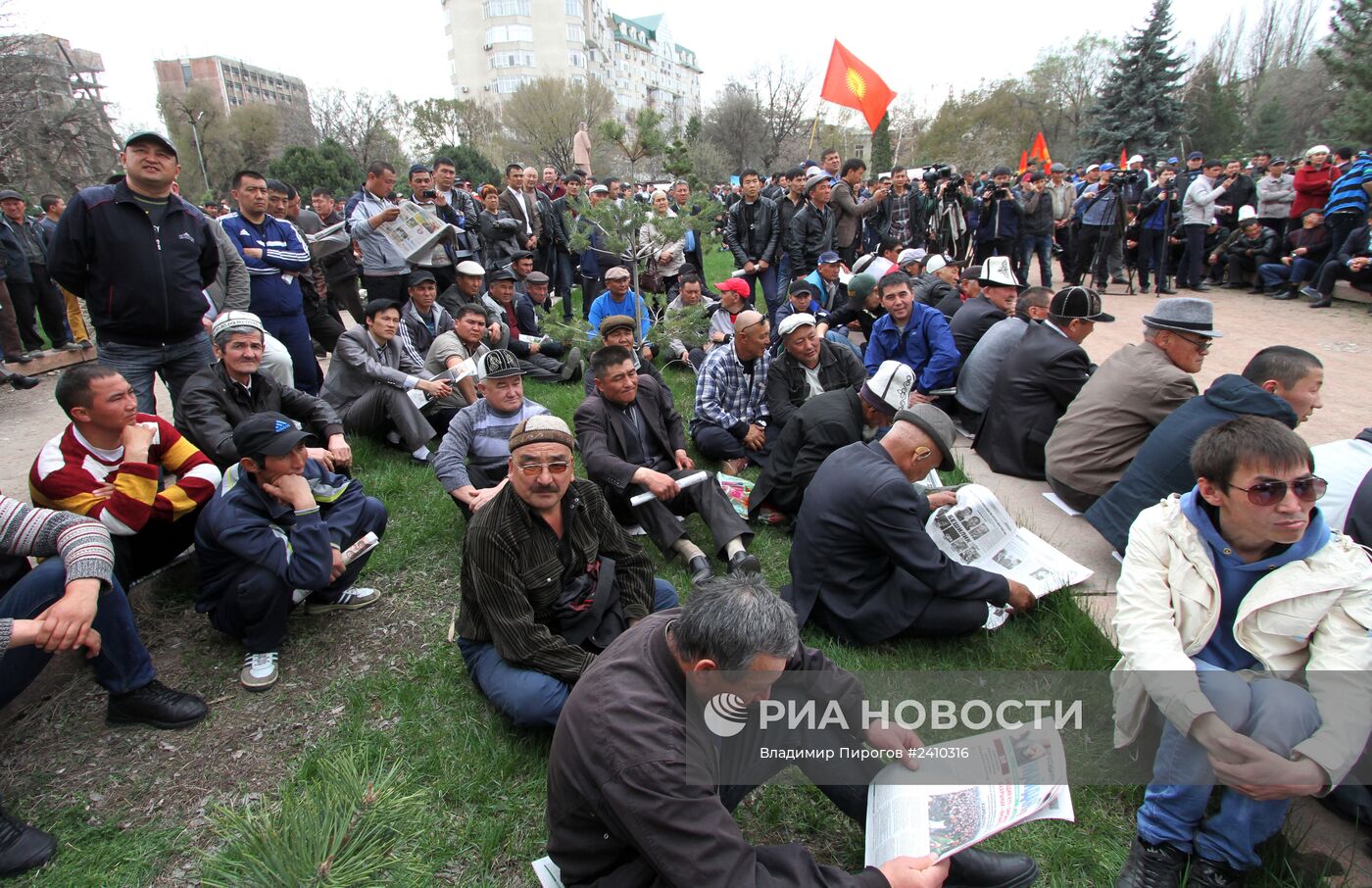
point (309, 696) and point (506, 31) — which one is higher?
point (506, 31)

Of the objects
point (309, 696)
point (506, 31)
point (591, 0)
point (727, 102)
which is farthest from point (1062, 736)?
point (591, 0)

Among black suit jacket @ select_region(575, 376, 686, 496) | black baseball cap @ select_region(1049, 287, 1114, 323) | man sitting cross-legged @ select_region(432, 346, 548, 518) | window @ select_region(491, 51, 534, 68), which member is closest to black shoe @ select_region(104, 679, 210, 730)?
man sitting cross-legged @ select_region(432, 346, 548, 518)

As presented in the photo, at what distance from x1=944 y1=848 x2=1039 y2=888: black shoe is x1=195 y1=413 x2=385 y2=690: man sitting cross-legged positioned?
106 inches

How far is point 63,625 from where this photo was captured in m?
2.34

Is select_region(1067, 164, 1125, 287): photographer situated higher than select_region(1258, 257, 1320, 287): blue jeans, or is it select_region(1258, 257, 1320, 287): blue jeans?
select_region(1067, 164, 1125, 287): photographer

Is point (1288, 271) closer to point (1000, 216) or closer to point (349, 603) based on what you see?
point (1000, 216)

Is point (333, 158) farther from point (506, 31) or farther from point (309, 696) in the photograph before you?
point (506, 31)

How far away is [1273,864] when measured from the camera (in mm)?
2150

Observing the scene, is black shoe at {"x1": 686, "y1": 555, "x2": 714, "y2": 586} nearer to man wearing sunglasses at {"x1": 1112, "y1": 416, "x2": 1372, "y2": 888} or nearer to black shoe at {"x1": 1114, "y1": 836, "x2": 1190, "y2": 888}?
man wearing sunglasses at {"x1": 1112, "y1": 416, "x2": 1372, "y2": 888}

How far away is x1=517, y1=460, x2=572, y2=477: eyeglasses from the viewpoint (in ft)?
9.00

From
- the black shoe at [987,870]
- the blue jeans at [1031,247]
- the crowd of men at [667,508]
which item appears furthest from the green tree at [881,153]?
the black shoe at [987,870]

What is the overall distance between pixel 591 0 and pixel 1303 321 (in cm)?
7480

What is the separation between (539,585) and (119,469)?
6.76ft

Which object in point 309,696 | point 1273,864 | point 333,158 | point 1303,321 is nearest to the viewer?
point 1273,864
